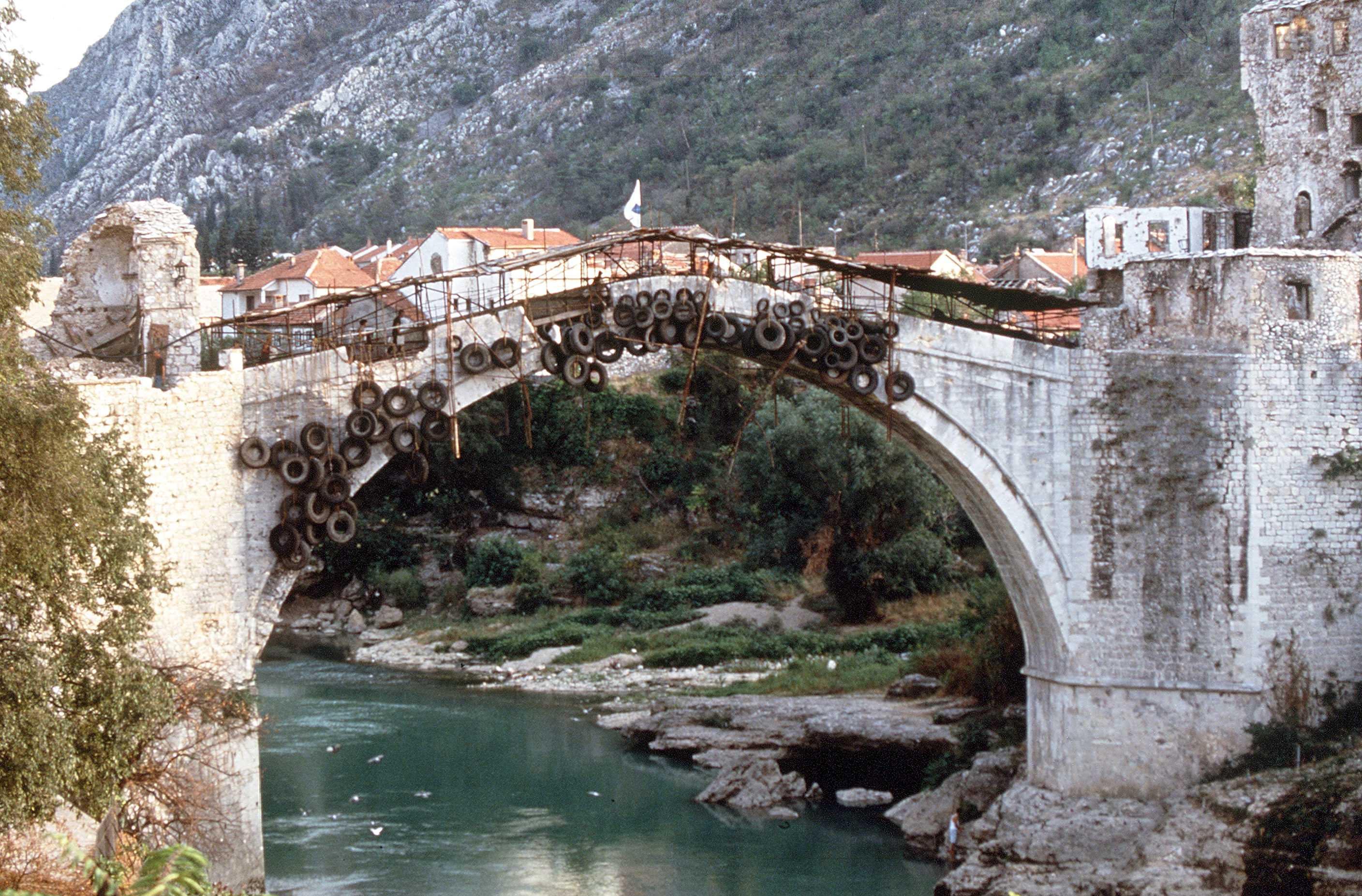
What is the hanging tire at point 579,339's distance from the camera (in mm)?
18484

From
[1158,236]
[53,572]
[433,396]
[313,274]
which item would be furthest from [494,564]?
[53,572]

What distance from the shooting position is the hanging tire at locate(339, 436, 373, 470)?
1709cm

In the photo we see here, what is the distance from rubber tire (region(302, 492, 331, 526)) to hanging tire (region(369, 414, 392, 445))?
2.58ft

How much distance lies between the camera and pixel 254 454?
16.6 meters

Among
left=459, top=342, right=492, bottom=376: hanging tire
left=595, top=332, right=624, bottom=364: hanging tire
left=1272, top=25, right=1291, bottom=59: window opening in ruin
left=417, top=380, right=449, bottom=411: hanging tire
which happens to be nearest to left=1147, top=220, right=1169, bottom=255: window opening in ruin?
left=1272, top=25, right=1291, bottom=59: window opening in ruin

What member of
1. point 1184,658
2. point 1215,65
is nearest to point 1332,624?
point 1184,658

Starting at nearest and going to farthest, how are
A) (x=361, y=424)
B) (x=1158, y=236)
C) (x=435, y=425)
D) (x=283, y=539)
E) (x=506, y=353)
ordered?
(x=283, y=539) → (x=361, y=424) → (x=435, y=425) → (x=506, y=353) → (x=1158, y=236)

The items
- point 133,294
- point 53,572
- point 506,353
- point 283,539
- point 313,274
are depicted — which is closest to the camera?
point 53,572

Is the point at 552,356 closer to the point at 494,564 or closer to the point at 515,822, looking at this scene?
the point at 515,822

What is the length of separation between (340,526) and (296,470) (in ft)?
2.38

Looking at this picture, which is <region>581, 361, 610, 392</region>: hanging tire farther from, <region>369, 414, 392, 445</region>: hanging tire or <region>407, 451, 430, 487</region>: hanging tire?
<region>369, 414, 392, 445</region>: hanging tire

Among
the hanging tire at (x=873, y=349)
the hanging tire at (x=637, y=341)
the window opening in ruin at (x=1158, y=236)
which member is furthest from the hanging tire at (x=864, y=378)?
the window opening in ruin at (x=1158, y=236)

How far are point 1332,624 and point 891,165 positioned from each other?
4742 centimetres

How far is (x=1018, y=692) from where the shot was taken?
75.6ft
